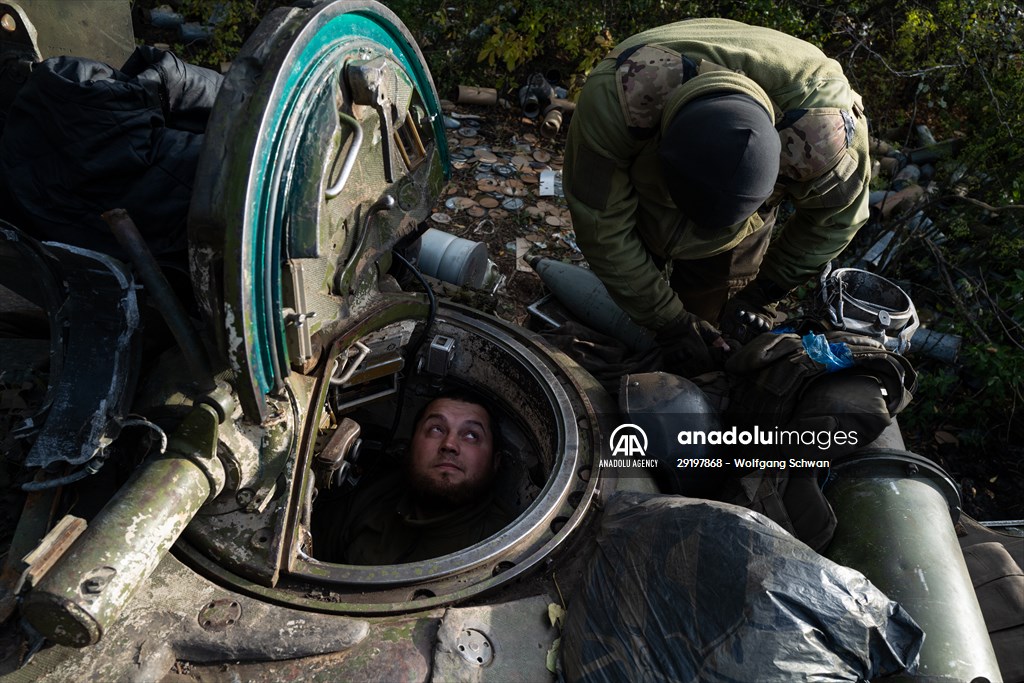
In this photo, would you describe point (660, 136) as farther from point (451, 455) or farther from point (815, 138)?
point (451, 455)

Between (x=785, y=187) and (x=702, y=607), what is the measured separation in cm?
174

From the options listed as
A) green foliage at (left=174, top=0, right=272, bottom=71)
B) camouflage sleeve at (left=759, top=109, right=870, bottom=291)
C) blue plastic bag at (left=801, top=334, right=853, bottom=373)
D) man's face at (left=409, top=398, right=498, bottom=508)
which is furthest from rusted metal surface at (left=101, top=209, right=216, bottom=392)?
green foliage at (left=174, top=0, right=272, bottom=71)

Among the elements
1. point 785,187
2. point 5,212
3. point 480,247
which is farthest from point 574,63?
point 5,212

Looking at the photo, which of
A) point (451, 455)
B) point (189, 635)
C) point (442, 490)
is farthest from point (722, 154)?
point (189, 635)

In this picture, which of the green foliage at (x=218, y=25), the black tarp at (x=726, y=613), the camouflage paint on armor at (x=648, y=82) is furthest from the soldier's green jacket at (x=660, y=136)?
the green foliage at (x=218, y=25)

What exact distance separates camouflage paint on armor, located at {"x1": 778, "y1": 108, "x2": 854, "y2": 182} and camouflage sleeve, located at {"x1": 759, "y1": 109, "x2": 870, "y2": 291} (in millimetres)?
63

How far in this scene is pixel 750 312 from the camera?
3045mm

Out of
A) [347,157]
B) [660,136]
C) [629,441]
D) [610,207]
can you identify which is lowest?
[629,441]

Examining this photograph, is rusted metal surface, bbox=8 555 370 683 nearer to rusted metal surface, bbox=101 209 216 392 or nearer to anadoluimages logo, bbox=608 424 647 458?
rusted metal surface, bbox=101 209 216 392

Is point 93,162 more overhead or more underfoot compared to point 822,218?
more overhead

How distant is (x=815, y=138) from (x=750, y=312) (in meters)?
0.72

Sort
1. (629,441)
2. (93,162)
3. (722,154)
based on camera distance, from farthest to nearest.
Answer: (629,441) → (722,154) → (93,162)

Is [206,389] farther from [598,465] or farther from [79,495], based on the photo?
[598,465]

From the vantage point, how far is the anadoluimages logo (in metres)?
2.44
